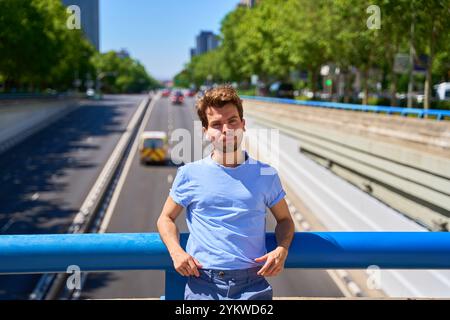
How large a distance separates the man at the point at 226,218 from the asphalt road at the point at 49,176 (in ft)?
55.4

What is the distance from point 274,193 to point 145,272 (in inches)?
711

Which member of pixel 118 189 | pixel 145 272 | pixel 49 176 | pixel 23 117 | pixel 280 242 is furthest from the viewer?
pixel 23 117

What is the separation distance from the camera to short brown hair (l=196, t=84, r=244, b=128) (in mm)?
3201

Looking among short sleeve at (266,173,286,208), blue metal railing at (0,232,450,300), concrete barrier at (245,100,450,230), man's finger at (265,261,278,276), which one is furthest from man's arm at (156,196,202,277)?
concrete barrier at (245,100,450,230)

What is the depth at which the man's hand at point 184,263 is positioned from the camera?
10.1ft

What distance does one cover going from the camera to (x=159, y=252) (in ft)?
10.7

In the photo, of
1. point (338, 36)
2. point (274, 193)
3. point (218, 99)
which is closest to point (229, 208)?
point (274, 193)

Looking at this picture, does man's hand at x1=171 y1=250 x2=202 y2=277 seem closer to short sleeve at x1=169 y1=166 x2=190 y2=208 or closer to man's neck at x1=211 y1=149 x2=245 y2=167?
short sleeve at x1=169 y1=166 x2=190 y2=208

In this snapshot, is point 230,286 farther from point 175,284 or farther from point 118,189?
point 118,189

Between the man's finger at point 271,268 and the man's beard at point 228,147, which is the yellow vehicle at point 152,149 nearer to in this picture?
the man's beard at point 228,147

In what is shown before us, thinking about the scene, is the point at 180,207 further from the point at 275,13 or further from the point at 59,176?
the point at 275,13

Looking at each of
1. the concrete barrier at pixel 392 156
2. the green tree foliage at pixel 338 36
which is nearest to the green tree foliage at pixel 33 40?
the green tree foliage at pixel 338 36
